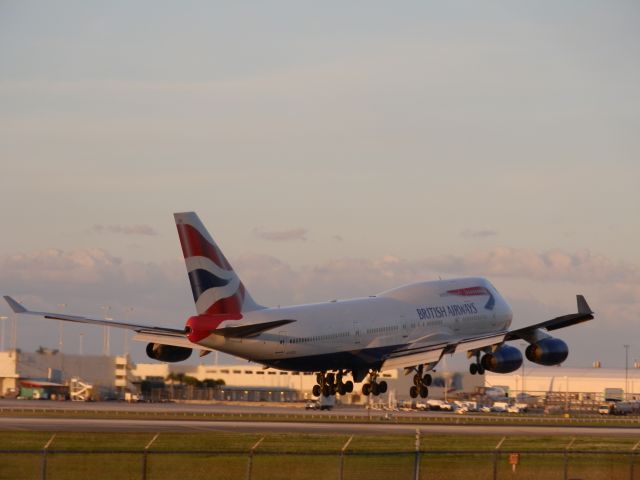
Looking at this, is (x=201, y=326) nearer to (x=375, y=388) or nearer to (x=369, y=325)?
(x=369, y=325)

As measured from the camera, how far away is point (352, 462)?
46.4 metres

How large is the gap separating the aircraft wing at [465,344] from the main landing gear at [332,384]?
2.47 m

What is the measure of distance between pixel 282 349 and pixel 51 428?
13.3m

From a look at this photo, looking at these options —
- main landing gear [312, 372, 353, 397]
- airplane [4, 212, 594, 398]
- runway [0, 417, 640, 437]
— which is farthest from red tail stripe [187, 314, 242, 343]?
main landing gear [312, 372, 353, 397]

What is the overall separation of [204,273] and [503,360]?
18.2 meters

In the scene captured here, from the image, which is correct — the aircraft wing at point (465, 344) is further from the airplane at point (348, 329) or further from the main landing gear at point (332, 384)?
the main landing gear at point (332, 384)

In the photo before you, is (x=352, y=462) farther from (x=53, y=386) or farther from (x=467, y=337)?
(x=53, y=386)

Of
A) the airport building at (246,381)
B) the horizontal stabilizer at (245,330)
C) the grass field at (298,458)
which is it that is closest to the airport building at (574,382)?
the airport building at (246,381)

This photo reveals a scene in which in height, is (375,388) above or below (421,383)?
below

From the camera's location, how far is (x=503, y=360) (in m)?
67.9

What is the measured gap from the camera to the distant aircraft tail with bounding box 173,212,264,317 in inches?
2410

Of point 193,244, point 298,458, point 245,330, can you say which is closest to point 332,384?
point 245,330

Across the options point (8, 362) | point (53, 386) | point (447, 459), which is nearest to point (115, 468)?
point (447, 459)

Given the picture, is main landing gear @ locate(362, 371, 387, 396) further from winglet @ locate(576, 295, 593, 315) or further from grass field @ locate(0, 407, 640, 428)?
winglet @ locate(576, 295, 593, 315)
